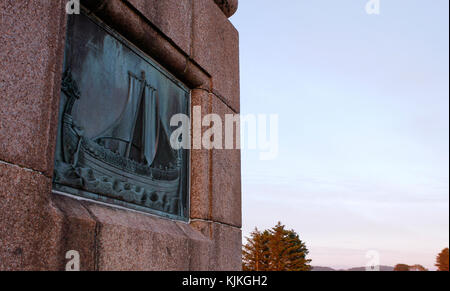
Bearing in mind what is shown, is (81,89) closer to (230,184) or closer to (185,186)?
(185,186)

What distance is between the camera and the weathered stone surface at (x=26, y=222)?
105 inches

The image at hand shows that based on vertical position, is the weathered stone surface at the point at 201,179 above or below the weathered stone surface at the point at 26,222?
above

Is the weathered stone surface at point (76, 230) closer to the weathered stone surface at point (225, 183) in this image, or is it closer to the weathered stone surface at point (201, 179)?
the weathered stone surface at point (201, 179)

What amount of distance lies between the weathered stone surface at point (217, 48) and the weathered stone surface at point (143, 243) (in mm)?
1925

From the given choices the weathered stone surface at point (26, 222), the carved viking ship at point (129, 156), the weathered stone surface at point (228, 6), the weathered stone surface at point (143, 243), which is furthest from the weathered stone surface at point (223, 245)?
the weathered stone surface at point (228, 6)

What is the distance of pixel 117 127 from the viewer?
13.4ft

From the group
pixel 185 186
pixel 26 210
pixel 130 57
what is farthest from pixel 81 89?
pixel 185 186

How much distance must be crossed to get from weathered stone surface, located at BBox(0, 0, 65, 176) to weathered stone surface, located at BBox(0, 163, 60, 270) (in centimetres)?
11

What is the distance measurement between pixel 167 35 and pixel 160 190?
1.58 m

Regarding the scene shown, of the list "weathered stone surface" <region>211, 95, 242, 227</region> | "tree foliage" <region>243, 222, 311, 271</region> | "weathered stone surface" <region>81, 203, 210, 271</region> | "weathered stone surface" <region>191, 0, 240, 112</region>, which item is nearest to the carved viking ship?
"weathered stone surface" <region>81, 203, 210, 271</region>

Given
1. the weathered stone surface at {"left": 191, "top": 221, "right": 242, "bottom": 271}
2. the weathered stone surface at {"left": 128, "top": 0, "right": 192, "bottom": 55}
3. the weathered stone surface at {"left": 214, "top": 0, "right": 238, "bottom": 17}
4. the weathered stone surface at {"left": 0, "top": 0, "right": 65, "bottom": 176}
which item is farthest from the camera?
the weathered stone surface at {"left": 214, "top": 0, "right": 238, "bottom": 17}

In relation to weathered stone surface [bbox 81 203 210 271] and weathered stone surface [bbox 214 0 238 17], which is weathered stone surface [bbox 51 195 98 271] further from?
weathered stone surface [bbox 214 0 238 17]

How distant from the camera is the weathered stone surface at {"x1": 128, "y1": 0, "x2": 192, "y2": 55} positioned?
14.7 feet

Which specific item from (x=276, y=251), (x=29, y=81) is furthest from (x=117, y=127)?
(x=276, y=251)
